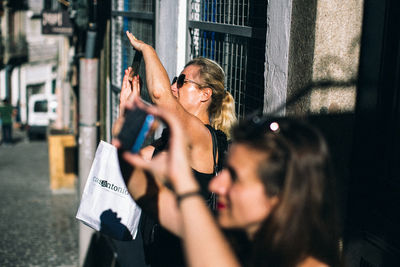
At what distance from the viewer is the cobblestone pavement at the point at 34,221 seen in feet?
22.1

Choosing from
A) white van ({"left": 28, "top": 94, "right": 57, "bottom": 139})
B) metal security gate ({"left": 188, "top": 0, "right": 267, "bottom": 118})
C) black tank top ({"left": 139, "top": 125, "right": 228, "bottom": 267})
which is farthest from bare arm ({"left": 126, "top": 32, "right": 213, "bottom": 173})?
white van ({"left": 28, "top": 94, "right": 57, "bottom": 139})

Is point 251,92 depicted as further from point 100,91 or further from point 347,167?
point 100,91

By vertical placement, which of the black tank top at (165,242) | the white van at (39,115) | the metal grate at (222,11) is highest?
the metal grate at (222,11)

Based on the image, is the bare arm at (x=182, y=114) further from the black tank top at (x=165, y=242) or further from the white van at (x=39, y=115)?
the white van at (x=39, y=115)

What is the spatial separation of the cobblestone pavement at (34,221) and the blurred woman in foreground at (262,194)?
Answer: 5571 millimetres

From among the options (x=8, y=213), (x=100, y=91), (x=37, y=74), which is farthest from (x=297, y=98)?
(x=37, y=74)

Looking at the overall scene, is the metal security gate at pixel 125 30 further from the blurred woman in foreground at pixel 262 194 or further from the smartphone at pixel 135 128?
the blurred woman in foreground at pixel 262 194

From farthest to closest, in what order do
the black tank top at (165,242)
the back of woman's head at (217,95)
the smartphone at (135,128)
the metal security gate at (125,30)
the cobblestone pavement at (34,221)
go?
the cobblestone pavement at (34,221) → the metal security gate at (125,30) → the back of woman's head at (217,95) → the black tank top at (165,242) → the smartphone at (135,128)

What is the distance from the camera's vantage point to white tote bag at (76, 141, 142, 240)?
2824 mm

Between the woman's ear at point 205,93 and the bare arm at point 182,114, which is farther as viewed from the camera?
the woman's ear at point 205,93

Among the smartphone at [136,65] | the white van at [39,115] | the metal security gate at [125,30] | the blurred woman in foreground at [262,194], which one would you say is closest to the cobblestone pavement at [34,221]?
the metal security gate at [125,30]

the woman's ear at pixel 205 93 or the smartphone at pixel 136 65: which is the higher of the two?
the smartphone at pixel 136 65

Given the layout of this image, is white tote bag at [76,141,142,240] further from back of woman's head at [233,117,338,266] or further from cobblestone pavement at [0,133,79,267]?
cobblestone pavement at [0,133,79,267]

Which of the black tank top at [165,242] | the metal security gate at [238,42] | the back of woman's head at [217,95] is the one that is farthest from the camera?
the metal security gate at [238,42]
